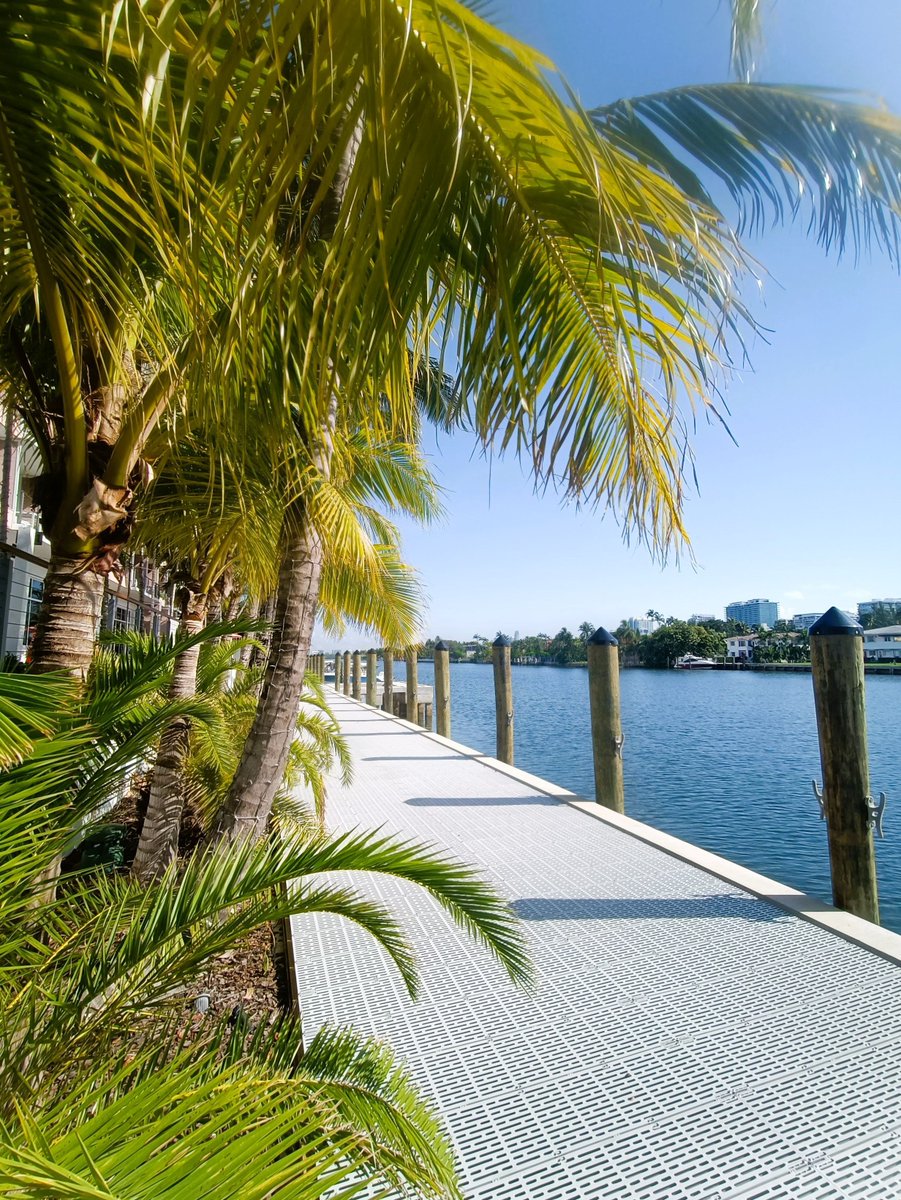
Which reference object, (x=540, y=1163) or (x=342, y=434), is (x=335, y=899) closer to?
(x=540, y=1163)

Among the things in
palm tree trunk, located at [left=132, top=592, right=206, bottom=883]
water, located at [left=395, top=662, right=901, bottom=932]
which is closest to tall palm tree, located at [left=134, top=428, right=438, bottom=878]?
palm tree trunk, located at [left=132, top=592, right=206, bottom=883]

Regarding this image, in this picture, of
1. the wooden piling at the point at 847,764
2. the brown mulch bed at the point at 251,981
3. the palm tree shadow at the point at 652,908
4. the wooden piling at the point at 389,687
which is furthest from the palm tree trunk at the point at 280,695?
the wooden piling at the point at 389,687

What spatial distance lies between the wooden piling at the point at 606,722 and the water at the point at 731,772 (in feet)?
5.88

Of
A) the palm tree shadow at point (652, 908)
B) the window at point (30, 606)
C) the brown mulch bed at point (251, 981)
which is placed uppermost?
the window at point (30, 606)

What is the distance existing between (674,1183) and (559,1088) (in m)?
0.48

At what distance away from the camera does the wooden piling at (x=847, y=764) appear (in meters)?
3.66

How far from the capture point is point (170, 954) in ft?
5.88

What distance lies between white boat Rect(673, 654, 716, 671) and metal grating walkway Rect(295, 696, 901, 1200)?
2349 inches

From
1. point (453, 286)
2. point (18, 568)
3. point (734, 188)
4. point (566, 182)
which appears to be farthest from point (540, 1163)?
point (18, 568)

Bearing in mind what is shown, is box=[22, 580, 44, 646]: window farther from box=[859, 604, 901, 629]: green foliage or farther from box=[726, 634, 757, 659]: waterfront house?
box=[726, 634, 757, 659]: waterfront house

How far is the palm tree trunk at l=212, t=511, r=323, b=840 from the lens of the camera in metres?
2.86

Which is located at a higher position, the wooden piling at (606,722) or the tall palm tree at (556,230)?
the tall palm tree at (556,230)

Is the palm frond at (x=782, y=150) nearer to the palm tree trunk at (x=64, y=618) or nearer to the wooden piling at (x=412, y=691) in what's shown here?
the palm tree trunk at (x=64, y=618)

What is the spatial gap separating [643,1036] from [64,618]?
2567mm
